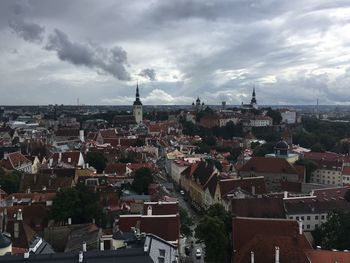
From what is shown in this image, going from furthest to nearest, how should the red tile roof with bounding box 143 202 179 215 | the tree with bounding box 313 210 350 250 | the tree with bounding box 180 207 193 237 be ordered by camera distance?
the tree with bounding box 180 207 193 237, the red tile roof with bounding box 143 202 179 215, the tree with bounding box 313 210 350 250

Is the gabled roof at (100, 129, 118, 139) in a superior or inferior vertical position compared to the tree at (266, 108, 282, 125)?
inferior

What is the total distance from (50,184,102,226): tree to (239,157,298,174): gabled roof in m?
29.1

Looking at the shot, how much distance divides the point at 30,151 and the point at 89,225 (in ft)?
164

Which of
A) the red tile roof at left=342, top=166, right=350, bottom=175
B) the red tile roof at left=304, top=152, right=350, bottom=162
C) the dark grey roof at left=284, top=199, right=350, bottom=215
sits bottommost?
the red tile roof at left=342, top=166, right=350, bottom=175

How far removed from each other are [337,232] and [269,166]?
29.3 m

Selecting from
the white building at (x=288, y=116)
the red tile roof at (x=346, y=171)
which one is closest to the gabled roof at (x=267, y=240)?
the red tile roof at (x=346, y=171)

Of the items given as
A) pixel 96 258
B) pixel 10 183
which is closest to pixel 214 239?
pixel 96 258

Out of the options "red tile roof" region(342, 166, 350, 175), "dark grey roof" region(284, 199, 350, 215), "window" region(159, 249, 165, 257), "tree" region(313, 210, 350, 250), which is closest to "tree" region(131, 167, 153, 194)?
"dark grey roof" region(284, 199, 350, 215)

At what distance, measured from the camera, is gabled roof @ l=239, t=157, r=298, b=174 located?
200 ft

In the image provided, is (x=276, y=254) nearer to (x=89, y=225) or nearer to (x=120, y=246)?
(x=120, y=246)

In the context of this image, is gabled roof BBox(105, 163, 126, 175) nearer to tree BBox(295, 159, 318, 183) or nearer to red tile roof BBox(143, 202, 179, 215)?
red tile roof BBox(143, 202, 179, 215)

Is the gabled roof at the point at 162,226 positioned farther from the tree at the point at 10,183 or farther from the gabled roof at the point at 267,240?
the tree at the point at 10,183

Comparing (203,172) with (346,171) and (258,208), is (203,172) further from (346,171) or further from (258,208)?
(346,171)

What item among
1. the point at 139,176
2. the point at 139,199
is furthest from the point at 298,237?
the point at 139,176
